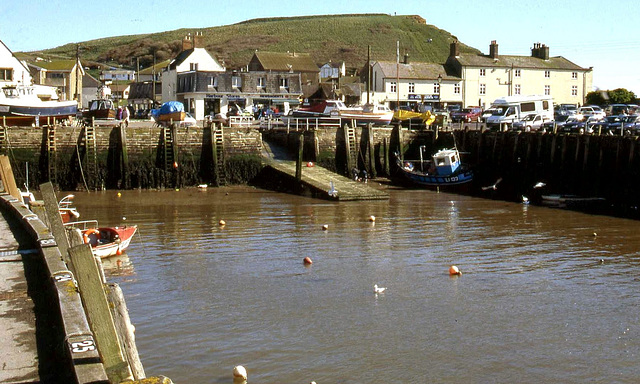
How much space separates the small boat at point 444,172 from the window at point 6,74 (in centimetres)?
3837

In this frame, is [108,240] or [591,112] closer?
[108,240]

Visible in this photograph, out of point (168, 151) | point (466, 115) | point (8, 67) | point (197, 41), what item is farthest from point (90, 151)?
point (197, 41)

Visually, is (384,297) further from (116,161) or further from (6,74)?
(6,74)

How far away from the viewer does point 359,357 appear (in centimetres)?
1307

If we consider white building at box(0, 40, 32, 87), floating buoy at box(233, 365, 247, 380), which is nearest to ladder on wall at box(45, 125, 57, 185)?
floating buoy at box(233, 365, 247, 380)

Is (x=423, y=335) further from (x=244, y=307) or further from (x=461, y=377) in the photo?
(x=244, y=307)

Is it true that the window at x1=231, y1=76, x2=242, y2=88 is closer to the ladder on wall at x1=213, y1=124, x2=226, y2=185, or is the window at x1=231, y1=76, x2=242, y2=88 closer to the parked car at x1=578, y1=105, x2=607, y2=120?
the parked car at x1=578, y1=105, x2=607, y2=120

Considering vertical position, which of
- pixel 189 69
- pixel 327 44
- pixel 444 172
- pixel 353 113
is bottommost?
pixel 444 172

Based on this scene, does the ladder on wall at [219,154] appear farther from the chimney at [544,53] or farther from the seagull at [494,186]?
the chimney at [544,53]

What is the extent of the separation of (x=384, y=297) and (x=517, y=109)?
37.5m

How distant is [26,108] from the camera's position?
42.2 meters

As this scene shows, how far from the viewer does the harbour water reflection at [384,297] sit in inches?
503

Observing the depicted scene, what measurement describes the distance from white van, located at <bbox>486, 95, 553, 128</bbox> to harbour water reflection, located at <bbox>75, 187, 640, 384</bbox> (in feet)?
72.9

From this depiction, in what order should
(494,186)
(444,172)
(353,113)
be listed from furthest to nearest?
(353,113), (444,172), (494,186)
